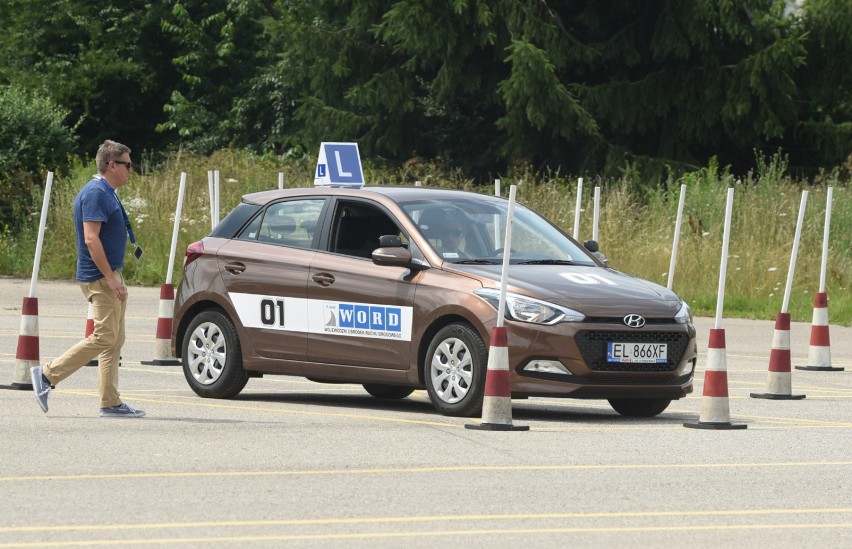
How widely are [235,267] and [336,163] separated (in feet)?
28.3

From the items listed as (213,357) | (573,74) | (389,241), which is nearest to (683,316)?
(389,241)

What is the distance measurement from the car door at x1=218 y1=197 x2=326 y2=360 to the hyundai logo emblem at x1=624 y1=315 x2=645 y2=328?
2595 millimetres

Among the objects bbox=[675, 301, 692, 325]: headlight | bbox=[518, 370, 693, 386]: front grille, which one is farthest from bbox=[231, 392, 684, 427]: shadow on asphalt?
bbox=[675, 301, 692, 325]: headlight

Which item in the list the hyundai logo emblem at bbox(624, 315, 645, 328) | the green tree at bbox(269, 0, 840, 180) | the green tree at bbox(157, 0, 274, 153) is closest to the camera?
the hyundai logo emblem at bbox(624, 315, 645, 328)

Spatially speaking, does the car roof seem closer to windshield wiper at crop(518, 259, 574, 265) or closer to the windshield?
the windshield

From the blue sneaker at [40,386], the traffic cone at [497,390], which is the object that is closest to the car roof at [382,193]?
the traffic cone at [497,390]

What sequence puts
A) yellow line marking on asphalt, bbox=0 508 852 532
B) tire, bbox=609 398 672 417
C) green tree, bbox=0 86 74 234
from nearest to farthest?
yellow line marking on asphalt, bbox=0 508 852 532 < tire, bbox=609 398 672 417 < green tree, bbox=0 86 74 234

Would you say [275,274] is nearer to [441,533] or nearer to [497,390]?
[497,390]

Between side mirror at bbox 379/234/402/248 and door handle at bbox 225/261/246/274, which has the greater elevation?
side mirror at bbox 379/234/402/248

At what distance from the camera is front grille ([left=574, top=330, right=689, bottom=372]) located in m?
12.6

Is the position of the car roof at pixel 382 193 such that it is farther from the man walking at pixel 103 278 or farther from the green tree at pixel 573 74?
the green tree at pixel 573 74

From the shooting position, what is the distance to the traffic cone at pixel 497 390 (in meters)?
12.0

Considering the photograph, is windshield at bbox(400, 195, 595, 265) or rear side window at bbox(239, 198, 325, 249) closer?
windshield at bbox(400, 195, 595, 265)

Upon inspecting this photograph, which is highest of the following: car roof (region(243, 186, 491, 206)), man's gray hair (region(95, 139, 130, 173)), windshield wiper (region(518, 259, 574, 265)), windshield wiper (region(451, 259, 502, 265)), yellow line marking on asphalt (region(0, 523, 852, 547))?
man's gray hair (region(95, 139, 130, 173))
